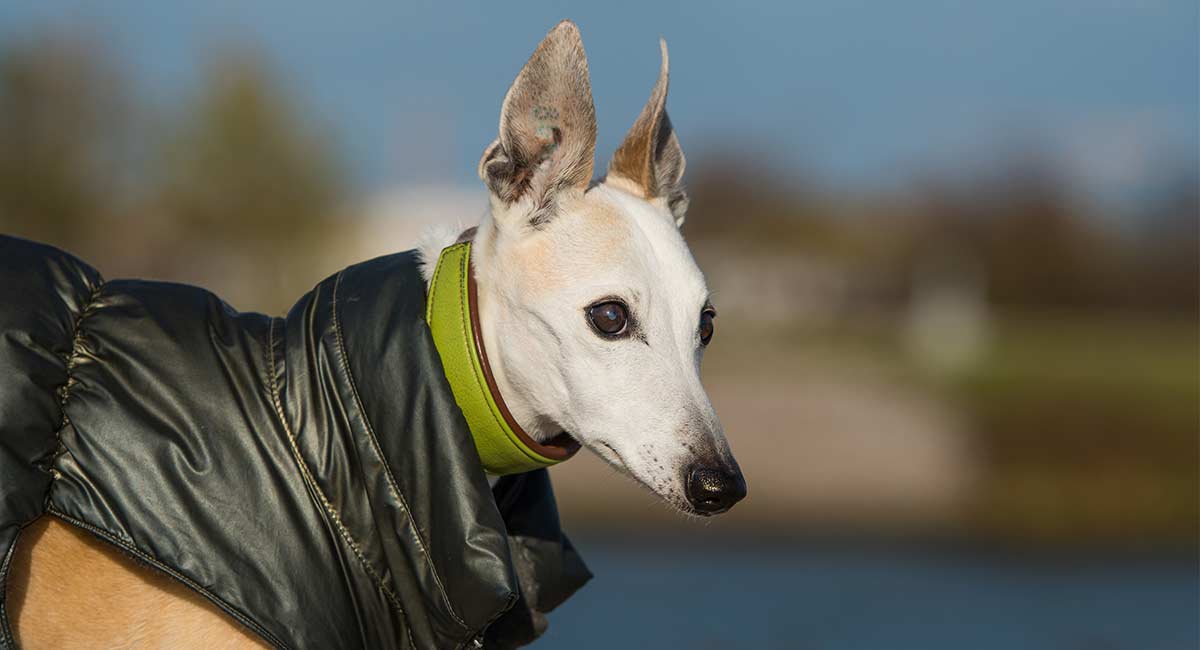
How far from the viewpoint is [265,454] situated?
3.29m

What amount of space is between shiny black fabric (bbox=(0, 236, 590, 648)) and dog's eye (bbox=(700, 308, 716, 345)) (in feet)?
2.82

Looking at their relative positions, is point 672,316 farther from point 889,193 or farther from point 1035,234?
point 889,193

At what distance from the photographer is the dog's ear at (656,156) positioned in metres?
3.98

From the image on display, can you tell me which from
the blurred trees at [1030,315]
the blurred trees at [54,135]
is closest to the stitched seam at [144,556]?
the blurred trees at [1030,315]

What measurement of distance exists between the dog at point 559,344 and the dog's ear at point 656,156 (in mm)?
127

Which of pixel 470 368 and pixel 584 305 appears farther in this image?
pixel 584 305

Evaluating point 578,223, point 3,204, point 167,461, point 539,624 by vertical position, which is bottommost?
point 3,204

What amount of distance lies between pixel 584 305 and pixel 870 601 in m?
10.4

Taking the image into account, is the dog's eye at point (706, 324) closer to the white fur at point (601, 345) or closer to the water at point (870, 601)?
the white fur at point (601, 345)

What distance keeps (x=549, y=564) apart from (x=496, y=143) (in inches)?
51.3

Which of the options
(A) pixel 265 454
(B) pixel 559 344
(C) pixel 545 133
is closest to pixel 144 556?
(A) pixel 265 454

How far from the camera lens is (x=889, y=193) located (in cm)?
6131

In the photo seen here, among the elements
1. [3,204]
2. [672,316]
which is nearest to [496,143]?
[672,316]

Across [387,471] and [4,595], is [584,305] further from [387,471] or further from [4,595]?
[4,595]
